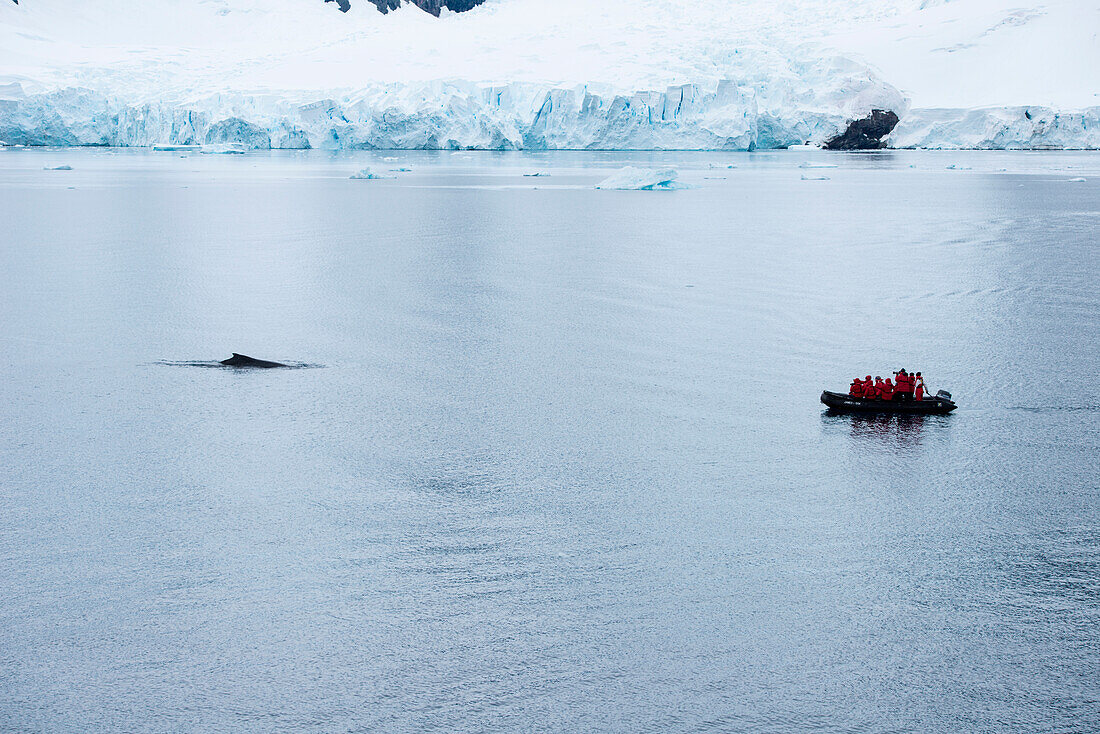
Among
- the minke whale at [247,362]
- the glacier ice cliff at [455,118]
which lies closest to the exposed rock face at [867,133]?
the glacier ice cliff at [455,118]

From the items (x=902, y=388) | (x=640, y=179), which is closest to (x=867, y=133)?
(x=640, y=179)

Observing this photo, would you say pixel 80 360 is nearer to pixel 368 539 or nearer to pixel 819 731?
pixel 368 539

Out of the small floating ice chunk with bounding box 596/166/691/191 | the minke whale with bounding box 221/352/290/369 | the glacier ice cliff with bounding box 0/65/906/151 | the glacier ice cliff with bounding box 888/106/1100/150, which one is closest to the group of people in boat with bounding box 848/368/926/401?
the minke whale with bounding box 221/352/290/369

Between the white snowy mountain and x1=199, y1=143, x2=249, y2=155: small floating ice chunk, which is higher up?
the white snowy mountain

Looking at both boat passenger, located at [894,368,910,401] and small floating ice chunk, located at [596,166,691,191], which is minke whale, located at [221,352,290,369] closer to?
boat passenger, located at [894,368,910,401]

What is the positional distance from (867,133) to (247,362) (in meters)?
65.4

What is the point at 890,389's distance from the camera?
29.0ft

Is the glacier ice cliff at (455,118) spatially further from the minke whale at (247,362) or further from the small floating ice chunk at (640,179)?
the minke whale at (247,362)

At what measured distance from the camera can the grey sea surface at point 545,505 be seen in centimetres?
455

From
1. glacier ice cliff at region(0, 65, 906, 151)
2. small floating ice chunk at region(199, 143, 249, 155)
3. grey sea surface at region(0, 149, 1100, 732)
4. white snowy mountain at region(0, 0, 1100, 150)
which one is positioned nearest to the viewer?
grey sea surface at region(0, 149, 1100, 732)

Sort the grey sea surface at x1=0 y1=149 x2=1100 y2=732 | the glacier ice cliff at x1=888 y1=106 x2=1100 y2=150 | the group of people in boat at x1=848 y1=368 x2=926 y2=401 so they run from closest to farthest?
the grey sea surface at x1=0 y1=149 x2=1100 y2=732 < the group of people in boat at x1=848 y1=368 x2=926 y2=401 < the glacier ice cliff at x1=888 y1=106 x2=1100 y2=150

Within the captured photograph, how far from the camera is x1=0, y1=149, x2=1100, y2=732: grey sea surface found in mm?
4551

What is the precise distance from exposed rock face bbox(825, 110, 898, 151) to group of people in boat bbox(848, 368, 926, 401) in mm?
61728

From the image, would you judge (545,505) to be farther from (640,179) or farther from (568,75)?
(568,75)
